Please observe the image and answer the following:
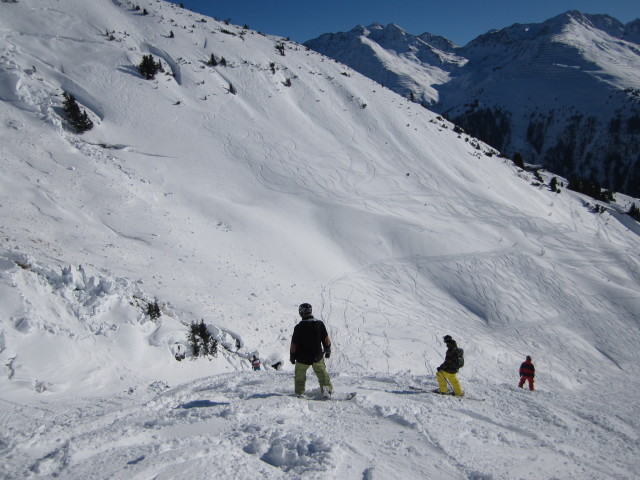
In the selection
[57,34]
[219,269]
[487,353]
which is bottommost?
[487,353]

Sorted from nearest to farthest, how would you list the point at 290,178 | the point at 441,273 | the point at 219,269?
the point at 219,269 < the point at 441,273 < the point at 290,178

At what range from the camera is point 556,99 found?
140250 mm

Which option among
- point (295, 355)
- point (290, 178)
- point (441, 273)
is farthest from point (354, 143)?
point (295, 355)

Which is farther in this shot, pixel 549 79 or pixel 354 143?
pixel 549 79

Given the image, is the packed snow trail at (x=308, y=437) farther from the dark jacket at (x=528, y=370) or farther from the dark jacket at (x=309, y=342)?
the dark jacket at (x=528, y=370)

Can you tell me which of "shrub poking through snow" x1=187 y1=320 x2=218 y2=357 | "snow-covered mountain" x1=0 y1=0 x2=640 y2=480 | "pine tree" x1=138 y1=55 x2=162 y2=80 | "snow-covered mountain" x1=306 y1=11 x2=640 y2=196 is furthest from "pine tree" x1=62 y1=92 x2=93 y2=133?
"snow-covered mountain" x1=306 y1=11 x2=640 y2=196

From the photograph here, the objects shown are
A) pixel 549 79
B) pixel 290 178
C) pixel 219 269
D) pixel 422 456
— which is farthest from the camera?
pixel 549 79

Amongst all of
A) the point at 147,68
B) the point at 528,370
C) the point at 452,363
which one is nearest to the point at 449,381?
the point at 452,363

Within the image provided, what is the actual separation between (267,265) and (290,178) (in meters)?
9.01

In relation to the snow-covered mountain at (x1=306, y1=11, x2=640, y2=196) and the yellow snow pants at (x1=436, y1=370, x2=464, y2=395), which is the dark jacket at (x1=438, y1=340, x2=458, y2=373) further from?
the snow-covered mountain at (x1=306, y1=11, x2=640, y2=196)

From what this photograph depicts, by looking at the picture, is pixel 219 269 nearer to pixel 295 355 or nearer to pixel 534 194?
pixel 295 355

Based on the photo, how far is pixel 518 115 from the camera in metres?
143

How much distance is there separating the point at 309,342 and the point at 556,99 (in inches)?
6718

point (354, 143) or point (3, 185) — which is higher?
point (354, 143)
